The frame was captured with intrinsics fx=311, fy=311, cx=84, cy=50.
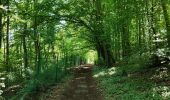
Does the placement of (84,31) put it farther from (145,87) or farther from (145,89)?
(145,89)

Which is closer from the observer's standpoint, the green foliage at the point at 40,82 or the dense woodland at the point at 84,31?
the green foliage at the point at 40,82

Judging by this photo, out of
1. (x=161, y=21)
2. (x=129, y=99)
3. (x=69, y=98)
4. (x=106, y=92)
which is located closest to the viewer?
(x=129, y=99)

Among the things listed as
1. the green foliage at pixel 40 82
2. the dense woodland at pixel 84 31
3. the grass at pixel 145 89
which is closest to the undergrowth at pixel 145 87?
the grass at pixel 145 89

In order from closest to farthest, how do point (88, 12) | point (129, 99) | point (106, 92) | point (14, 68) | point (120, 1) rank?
point (129, 99) < point (106, 92) < point (120, 1) < point (14, 68) < point (88, 12)

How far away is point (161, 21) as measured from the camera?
66.8ft

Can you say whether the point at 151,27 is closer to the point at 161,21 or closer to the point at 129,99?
the point at 161,21

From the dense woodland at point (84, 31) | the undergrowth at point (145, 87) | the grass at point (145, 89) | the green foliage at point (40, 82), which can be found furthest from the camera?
the dense woodland at point (84, 31)

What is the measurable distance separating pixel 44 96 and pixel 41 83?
216cm

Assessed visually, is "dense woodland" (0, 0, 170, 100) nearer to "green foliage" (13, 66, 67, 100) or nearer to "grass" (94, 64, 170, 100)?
"green foliage" (13, 66, 67, 100)

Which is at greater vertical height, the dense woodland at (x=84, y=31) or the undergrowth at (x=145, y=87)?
the dense woodland at (x=84, y=31)

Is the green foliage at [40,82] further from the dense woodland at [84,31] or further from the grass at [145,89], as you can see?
the grass at [145,89]

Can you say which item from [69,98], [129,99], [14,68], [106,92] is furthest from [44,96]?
[14,68]

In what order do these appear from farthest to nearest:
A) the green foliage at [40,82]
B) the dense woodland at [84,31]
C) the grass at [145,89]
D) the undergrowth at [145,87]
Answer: the dense woodland at [84,31], the green foliage at [40,82], the undergrowth at [145,87], the grass at [145,89]

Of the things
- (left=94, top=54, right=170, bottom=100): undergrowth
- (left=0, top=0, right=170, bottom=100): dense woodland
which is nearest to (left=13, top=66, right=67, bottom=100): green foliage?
(left=0, top=0, right=170, bottom=100): dense woodland
